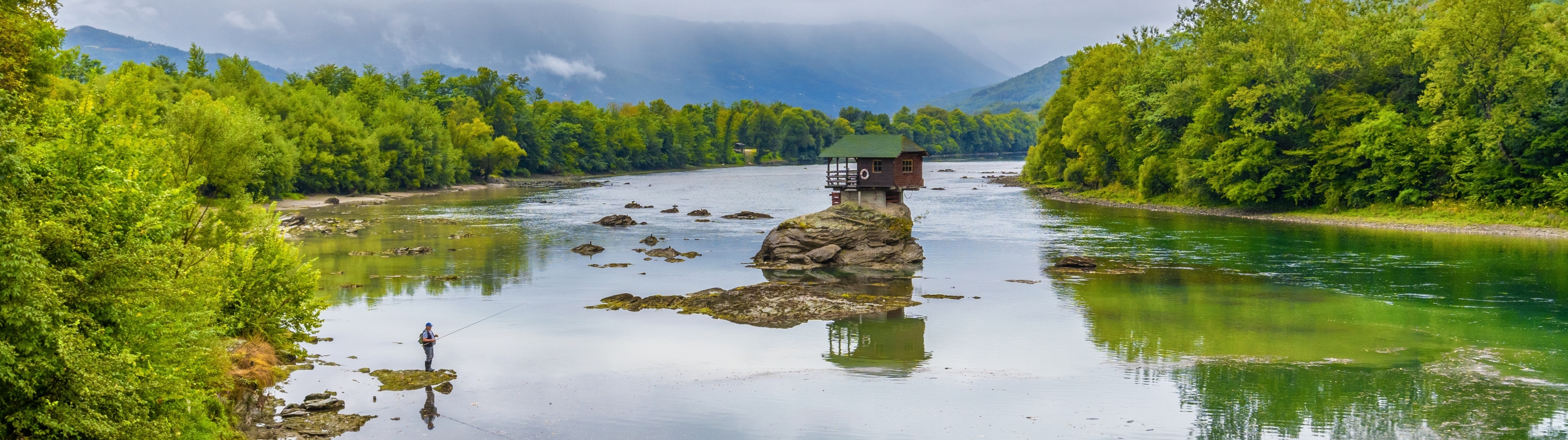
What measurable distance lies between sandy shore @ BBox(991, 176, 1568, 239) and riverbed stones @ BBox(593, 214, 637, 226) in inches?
1684

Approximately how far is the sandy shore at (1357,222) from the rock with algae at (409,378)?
188 ft

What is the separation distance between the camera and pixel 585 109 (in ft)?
594

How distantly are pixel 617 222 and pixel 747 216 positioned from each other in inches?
434

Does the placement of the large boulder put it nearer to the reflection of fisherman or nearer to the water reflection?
the water reflection

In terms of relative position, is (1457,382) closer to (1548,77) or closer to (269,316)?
(269,316)

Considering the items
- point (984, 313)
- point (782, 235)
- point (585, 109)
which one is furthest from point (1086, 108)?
point (585, 109)

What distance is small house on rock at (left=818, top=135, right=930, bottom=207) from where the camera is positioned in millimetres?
59031

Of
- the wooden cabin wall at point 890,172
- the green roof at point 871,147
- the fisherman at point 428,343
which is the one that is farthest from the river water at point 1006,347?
the green roof at point 871,147

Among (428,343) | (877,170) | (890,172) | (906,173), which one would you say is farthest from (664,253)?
(428,343)

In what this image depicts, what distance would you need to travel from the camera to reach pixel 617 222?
7306 cm

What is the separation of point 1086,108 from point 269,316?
280ft

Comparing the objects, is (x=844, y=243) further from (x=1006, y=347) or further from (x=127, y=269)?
(x=127, y=269)

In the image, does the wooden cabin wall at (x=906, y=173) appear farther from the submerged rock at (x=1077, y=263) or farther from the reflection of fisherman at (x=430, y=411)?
the reflection of fisherman at (x=430, y=411)

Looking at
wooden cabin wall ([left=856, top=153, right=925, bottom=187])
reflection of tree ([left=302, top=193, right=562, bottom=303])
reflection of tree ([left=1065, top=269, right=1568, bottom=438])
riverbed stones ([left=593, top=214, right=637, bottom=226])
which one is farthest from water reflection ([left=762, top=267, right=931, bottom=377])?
riverbed stones ([left=593, top=214, right=637, bottom=226])
